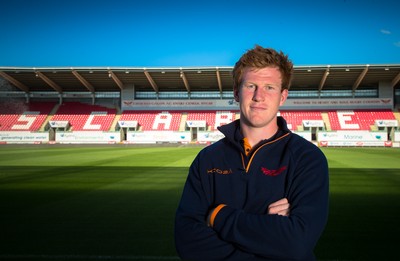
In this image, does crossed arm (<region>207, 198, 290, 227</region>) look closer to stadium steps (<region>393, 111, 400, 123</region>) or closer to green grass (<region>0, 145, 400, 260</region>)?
green grass (<region>0, 145, 400, 260</region>)

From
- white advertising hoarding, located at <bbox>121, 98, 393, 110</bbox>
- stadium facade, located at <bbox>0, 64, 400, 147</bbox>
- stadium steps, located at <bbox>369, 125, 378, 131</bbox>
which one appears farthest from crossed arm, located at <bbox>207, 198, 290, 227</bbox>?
white advertising hoarding, located at <bbox>121, 98, 393, 110</bbox>

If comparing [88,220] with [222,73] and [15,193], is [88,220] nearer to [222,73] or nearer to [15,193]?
[15,193]

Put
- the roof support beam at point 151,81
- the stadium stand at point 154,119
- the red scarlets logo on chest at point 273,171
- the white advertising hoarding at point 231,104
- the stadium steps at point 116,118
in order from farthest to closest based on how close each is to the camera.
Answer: the white advertising hoarding at point 231,104, the stadium steps at point 116,118, the stadium stand at point 154,119, the roof support beam at point 151,81, the red scarlets logo on chest at point 273,171

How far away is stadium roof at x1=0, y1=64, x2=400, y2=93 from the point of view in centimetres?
3822

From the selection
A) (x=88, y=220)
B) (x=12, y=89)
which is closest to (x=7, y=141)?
(x=12, y=89)

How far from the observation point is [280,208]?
1873 millimetres

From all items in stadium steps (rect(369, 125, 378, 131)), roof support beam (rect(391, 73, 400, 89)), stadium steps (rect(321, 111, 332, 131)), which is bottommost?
stadium steps (rect(369, 125, 378, 131))

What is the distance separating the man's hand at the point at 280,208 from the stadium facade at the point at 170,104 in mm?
34095

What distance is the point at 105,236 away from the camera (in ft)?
15.5

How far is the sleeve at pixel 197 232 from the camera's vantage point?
6.11ft

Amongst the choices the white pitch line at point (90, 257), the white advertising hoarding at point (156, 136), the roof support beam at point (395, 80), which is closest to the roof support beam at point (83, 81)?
the white advertising hoarding at point (156, 136)

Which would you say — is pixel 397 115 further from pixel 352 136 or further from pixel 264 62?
pixel 264 62

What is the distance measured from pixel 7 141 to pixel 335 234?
41.6 metres

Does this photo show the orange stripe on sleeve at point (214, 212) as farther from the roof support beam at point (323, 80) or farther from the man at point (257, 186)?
the roof support beam at point (323, 80)
